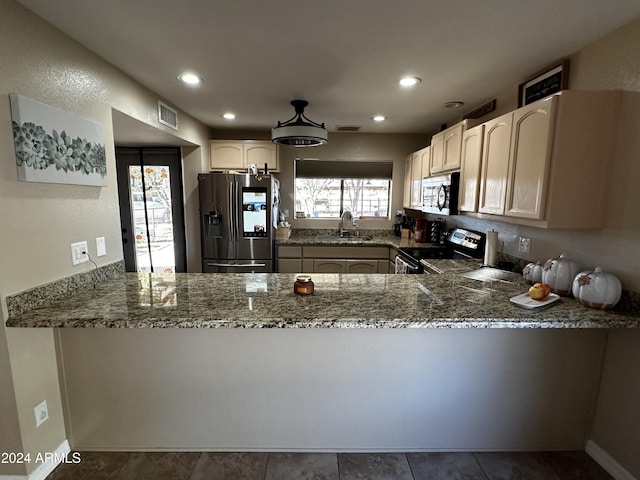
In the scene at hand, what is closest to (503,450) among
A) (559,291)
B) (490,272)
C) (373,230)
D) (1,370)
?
(559,291)

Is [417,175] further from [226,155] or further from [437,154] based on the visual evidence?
[226,155]

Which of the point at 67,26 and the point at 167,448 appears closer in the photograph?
the point at 67,26

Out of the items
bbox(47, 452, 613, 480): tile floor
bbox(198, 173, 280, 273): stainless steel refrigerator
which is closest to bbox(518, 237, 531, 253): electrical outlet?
bbox(47, 452, 613, 480): tile floor

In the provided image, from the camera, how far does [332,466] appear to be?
1.62m

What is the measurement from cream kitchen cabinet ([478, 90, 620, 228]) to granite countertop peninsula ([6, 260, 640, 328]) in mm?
477

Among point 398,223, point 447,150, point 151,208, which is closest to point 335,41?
point 447,150

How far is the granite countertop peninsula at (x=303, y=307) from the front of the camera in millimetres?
1330

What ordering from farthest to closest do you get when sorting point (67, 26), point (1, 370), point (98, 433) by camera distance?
1. point (98, 433)
2. point (67, 26)
3. point (1, 370)

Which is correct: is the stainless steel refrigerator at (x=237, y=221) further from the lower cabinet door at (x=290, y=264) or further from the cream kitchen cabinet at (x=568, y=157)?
the cream kitchen cabinet at (x=568, y=157)

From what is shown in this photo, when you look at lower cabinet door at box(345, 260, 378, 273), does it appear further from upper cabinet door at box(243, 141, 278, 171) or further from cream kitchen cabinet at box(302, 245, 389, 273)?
upper cabinet door at box(243, 141, 278, 171)

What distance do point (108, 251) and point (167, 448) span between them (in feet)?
4.05

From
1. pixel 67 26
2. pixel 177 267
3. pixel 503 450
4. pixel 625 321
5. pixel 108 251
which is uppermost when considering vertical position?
pixel 67 26

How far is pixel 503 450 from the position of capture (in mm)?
1717

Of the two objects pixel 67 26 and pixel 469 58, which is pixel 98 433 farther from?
pixel 469 58
